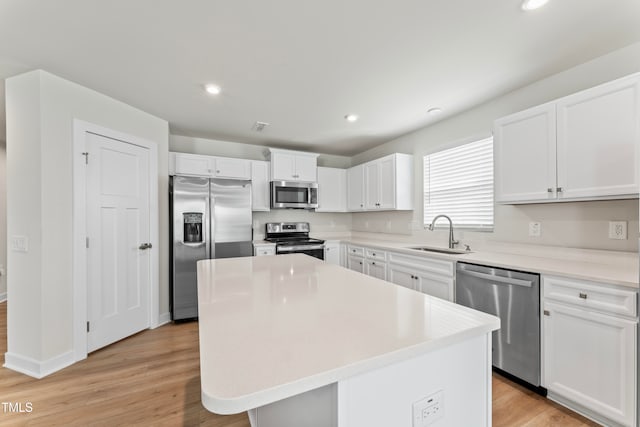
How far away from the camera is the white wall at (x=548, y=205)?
1.95m

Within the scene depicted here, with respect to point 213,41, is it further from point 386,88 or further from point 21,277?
point 21,277

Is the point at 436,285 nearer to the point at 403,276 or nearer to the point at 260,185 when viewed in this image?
the point at 403,276

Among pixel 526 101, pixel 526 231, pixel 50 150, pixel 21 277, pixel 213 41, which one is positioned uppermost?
pixel 213 41

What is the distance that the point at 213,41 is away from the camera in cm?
186

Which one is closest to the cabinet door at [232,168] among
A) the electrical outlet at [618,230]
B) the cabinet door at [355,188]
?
the cabinet door at [355,188]

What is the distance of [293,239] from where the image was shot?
14.4 ft

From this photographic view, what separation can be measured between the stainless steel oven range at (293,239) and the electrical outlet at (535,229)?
8.20 feet

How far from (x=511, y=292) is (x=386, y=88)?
2.00 m

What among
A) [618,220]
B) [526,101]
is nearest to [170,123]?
[526,101]

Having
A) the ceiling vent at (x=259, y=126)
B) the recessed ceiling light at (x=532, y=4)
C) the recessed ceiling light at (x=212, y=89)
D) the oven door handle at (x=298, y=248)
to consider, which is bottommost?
the oven door handle at (x=298, y=248)

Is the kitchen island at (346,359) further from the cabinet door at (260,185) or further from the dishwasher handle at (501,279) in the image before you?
the cabinet door at (260,185)

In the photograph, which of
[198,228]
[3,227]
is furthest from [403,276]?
[3,227]

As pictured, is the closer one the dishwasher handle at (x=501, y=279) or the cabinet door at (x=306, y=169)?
the dishwasher handle at (x=501, y=279)

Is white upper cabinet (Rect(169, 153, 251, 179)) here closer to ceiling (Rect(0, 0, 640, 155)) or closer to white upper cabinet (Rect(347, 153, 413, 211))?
ceiling (Rect(0, 0, 640, 155))
